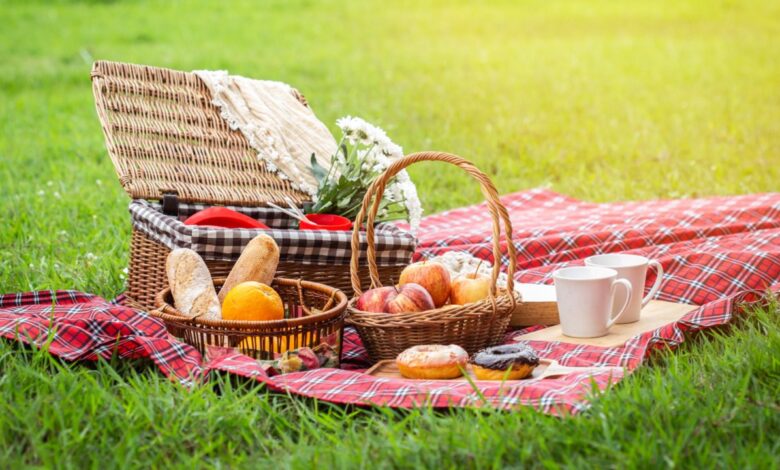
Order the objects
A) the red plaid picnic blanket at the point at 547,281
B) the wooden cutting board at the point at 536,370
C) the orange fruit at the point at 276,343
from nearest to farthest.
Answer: the red plaid picnic blanket at the point at 547,281, the wooden cutting board at the point at 536,370, the orange fruit at the point at 276,343

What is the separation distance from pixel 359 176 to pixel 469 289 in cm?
92

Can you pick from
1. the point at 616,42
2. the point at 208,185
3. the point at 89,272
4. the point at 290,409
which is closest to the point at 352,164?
the point at 208,185

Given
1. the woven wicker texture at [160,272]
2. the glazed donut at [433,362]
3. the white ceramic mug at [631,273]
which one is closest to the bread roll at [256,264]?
the woven wicker texture at [160,272]

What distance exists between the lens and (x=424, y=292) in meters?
2.89

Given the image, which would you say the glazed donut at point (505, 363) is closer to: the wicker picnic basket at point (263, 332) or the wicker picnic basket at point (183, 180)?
the wicker picnic basket at point (263, 332)

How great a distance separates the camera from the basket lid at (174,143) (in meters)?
3.75

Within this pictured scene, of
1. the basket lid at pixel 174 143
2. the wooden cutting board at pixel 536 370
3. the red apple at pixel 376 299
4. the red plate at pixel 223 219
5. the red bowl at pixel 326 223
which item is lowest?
the wooden cutting board at pixel 536 370

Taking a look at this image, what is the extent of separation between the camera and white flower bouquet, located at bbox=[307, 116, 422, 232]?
3648mm

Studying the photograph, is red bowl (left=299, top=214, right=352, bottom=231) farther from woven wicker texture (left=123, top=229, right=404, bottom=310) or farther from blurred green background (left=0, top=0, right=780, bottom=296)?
blurred green background (left=0, top=0, right=780, bottom=296)

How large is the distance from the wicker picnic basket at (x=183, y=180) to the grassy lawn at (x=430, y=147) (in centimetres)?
42

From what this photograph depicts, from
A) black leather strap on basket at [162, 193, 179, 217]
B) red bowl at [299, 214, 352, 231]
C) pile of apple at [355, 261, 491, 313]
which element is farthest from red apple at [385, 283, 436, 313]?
black leather strap on basket at [162, 193, 179, 217]

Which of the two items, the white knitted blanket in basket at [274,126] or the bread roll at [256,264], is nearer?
the bread roll at [256,264]

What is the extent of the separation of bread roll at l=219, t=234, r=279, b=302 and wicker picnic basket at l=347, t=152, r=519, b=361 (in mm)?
265

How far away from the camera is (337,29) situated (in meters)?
12.5
